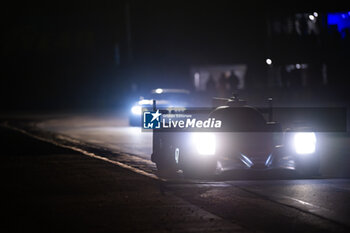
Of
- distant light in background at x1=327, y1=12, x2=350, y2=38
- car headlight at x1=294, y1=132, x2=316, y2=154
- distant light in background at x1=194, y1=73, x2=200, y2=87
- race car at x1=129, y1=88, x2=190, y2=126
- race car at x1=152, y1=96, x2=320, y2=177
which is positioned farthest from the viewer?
distant light in background at x1=194, y1=73, x2=200, y2=87

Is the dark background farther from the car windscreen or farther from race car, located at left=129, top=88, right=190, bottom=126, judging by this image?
the car windscreen

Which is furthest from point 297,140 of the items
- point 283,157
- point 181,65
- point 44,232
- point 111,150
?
point 181,65

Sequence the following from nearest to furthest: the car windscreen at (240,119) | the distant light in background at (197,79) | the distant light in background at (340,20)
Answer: the car windscreen at (240,119)
the distant light in background at (340,20)
the distant light in background at (197,79)

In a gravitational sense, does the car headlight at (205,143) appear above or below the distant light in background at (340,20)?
below

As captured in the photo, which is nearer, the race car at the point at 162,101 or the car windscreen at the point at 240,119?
the car windscreen at the point at 240,119

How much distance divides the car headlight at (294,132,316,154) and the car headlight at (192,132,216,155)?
1.42m

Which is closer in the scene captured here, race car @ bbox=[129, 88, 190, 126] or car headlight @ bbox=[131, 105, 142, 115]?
car headlight @ bbox=[131, 105, 142, 115]

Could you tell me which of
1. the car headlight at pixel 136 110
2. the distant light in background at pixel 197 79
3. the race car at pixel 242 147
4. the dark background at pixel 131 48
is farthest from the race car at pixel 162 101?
the distant light in background at pixel 197 79

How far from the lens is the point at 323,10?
38.2 metres

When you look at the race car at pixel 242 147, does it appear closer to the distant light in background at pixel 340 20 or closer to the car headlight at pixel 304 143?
the car headlight at pixel 304 143

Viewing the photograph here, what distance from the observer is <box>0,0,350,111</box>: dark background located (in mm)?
43062

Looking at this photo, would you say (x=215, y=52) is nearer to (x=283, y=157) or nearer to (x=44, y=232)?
(x=283, y=157)

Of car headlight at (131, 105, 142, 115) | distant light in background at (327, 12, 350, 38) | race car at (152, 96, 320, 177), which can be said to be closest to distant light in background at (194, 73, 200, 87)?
distant light in background at (327, 12, 350, 38)

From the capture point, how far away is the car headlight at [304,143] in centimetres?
1143
